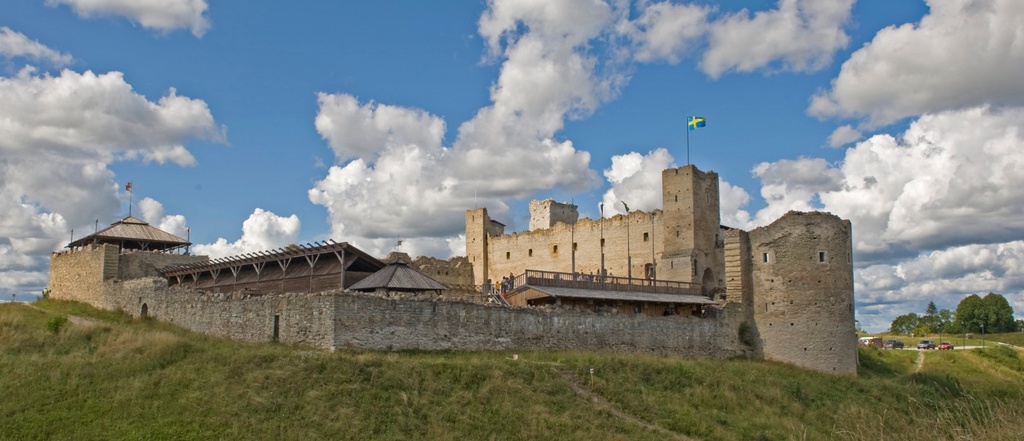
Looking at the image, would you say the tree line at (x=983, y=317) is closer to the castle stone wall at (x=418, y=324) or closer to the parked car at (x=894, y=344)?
the parked car at (x=894, y=344)

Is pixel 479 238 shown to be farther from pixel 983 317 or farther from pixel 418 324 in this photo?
pixel 983 317

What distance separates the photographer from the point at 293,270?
39.4 metres

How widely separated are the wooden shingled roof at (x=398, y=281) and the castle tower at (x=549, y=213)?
92.9ft

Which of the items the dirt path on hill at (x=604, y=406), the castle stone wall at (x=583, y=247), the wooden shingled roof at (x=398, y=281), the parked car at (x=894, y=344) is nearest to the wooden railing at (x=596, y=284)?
the castle stone wall at (x=583, y=247)

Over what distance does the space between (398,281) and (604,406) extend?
393 inches

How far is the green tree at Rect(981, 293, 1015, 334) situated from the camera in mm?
97119

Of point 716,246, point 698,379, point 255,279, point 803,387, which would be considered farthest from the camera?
point 716,246

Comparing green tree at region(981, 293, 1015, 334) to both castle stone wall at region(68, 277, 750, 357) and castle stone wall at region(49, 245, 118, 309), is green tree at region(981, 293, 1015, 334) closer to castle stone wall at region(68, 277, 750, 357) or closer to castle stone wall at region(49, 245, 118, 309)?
castle stone wall at region(68, 277, 750, 357)

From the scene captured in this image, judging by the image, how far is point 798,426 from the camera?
2966cm

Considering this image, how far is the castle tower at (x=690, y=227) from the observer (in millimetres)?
48438

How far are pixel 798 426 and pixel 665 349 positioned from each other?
9180 millimetres

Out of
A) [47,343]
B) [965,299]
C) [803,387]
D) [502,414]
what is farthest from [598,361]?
[965,299]

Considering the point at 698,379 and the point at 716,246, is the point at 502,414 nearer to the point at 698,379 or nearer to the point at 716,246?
the point at 698,379

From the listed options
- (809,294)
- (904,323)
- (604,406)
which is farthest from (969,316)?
(604,406)
